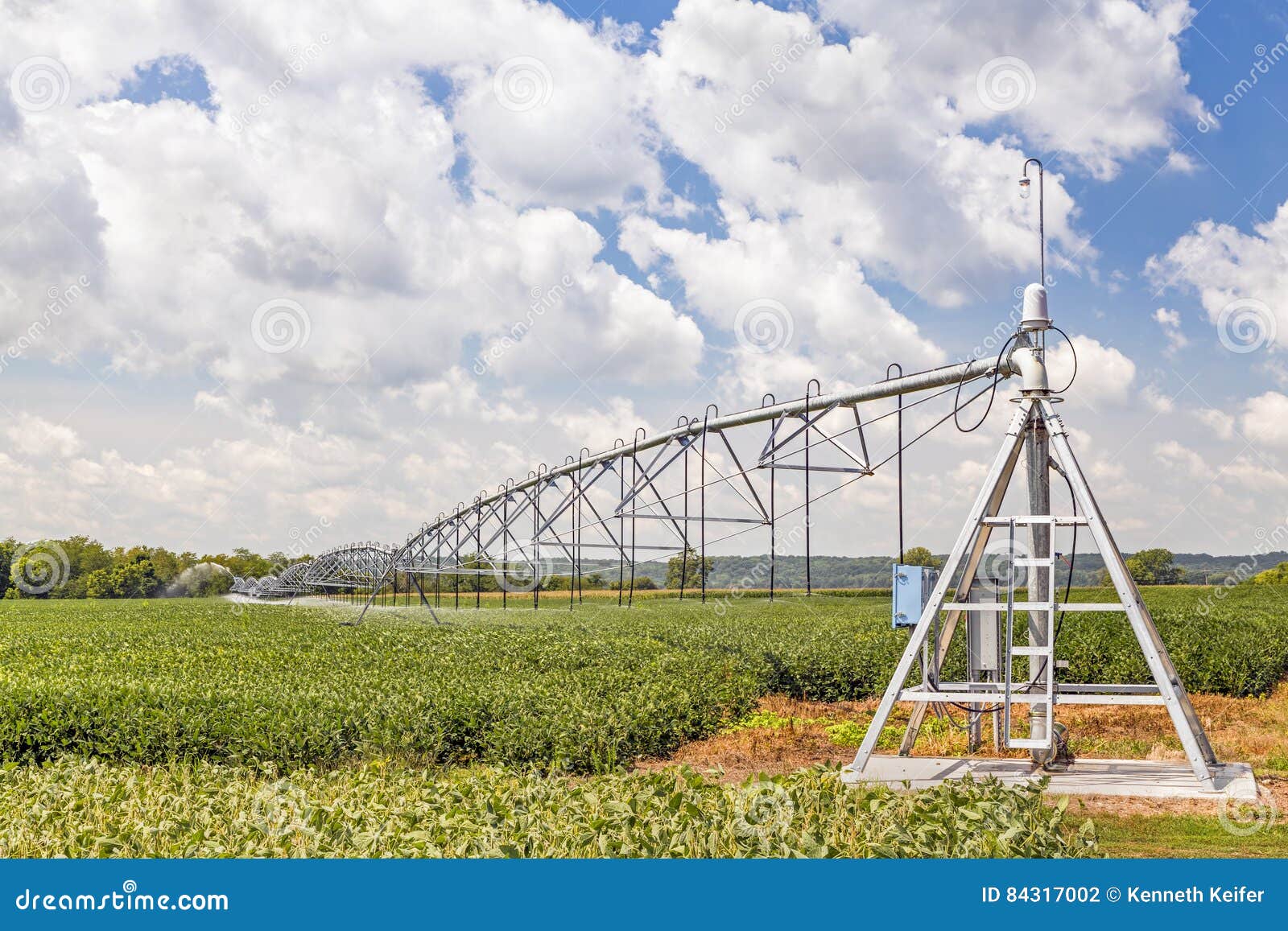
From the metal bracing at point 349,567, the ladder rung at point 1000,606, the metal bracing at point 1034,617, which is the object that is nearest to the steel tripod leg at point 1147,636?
the metal bracing at point 1034,617

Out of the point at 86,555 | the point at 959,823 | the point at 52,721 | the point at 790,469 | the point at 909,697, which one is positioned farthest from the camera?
the point at 86,555

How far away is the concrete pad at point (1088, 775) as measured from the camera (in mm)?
8078

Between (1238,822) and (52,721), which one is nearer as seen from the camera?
(1238,822)

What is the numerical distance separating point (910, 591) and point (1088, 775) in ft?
6.98

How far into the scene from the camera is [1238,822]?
24.2 feet

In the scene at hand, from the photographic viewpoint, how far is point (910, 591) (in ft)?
31.9

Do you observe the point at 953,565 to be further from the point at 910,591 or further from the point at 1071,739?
the point at 1071,739

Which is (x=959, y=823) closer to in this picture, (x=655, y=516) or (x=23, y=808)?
(x=23, y=808)

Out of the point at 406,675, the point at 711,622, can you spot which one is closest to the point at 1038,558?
the point at 406,675

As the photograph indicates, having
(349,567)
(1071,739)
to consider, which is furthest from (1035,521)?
(349,567)

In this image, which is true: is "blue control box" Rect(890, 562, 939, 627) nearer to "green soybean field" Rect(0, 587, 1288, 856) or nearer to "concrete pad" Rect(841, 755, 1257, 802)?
"concrete pad" Rect(841, 755, 1257, 802)

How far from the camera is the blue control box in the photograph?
968 cm

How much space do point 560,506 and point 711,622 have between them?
5.66 meters

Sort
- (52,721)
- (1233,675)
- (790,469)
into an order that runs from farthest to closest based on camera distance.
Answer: (1233,675), (790,469), (52,721)
